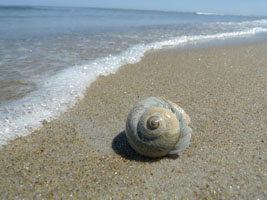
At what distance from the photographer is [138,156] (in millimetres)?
2441

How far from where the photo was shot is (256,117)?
3.18 m

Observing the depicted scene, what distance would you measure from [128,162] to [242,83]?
10.3ft

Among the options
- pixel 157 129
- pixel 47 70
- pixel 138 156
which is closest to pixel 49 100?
pixel 47 70

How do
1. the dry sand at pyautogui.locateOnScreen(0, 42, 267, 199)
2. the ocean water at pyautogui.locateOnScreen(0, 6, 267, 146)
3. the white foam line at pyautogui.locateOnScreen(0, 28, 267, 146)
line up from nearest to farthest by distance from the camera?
1. the dry sand at pyautogui.locateOnScreen(0, 42, 267, 199)
2. the white foam line at pyautogui.locateOnScreen(0, 28, 267, 146)
3. the ocean water at pyautogui.locateOnScreen(0, 6, 267, 146)

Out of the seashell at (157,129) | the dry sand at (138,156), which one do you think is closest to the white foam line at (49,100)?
the dry sand at (138,156)

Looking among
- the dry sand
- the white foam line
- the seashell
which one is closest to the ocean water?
the white foam line

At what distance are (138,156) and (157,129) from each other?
52 centimetres

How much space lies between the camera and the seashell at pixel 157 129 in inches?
81.9

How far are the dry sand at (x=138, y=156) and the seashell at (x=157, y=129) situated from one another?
0.74ft

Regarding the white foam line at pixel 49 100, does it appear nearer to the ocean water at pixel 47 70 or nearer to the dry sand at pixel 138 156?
the ocean water at pixel 47 70

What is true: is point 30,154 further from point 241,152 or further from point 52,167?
point 241,152

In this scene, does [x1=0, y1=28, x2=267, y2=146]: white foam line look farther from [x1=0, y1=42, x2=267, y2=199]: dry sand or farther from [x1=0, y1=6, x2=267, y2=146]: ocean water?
[x1=0, y1=42, x2=267, y2=199]: dry sand

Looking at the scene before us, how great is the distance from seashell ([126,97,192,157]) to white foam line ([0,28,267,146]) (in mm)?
1604

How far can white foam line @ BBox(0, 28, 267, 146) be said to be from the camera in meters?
3.11
